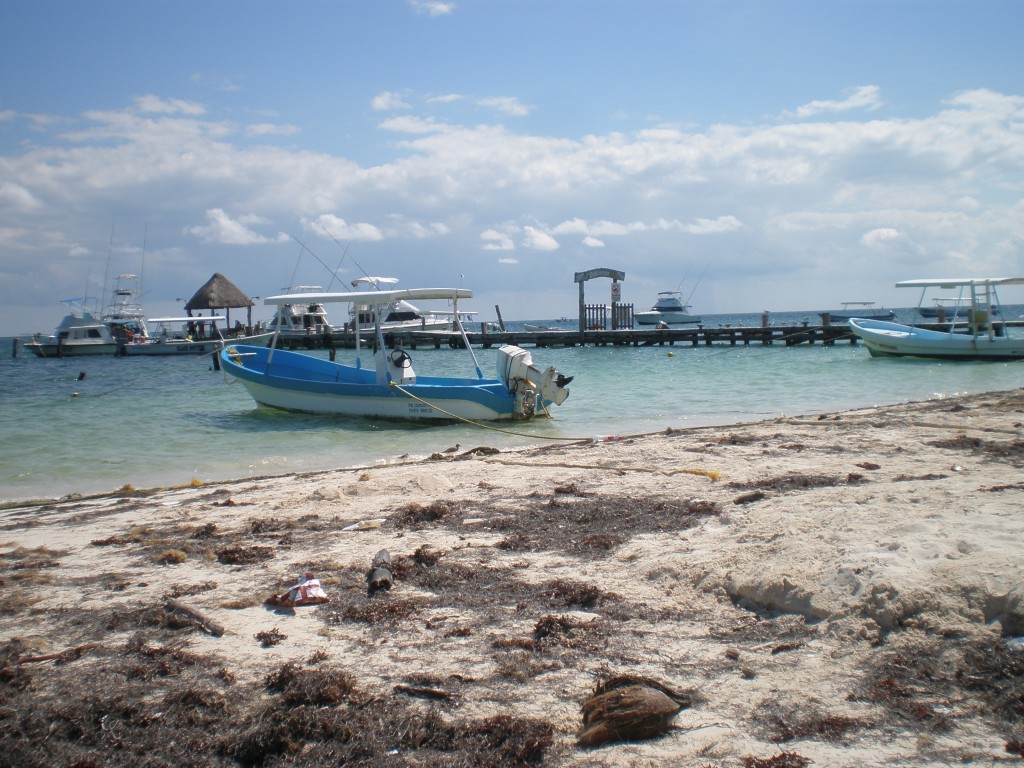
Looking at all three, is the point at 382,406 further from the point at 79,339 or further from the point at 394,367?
the point at 79,339

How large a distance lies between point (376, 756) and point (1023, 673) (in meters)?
2.63

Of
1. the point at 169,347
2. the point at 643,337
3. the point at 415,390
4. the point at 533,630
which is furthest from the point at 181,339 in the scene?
the point at 533,630

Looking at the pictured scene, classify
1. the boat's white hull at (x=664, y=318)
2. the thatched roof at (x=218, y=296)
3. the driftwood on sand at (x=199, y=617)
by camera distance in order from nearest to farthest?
the driftwood on sand at (x=199, y=617) < the thatched roof at (x=218, y=296) < the boat's white hull at (x=664, y=318)

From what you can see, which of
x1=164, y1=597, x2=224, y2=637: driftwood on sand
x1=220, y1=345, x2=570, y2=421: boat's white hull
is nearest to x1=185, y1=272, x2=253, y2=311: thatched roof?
x1=220, y1=345, x2=570, y2=421: boat's white hull

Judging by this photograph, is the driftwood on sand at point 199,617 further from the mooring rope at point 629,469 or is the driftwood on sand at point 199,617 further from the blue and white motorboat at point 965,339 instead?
the blue and white motorboat at point 965,339

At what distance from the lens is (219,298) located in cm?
5322

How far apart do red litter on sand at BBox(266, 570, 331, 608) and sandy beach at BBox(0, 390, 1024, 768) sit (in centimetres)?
7

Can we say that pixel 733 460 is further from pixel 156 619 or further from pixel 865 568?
pixel 156 619

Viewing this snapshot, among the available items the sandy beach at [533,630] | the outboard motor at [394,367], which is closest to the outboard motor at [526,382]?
the outboard motor at [394,367]

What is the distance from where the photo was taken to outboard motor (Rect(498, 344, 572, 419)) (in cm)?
1591

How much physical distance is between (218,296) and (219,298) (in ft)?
0.48

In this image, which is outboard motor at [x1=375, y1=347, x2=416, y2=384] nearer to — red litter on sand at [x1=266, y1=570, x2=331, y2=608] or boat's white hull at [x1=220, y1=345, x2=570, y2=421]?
boat's white hull at [x1=220, y1=345, x2=570, y2=421]

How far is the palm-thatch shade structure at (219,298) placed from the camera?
173 feet

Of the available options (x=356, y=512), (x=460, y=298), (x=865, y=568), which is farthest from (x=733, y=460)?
(x=460, y=298)
